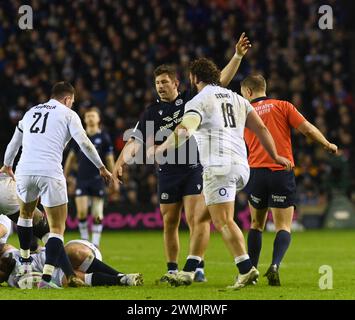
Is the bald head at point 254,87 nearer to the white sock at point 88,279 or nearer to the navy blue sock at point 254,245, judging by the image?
the navy blue sock at point 254,245

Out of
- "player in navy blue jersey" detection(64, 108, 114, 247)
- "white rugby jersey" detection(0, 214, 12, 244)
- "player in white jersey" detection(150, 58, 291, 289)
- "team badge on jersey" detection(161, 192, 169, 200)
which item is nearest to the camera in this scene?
"player in white jersey" detection(150, 58, 291, 289)

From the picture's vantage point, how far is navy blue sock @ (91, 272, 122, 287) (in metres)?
9.20

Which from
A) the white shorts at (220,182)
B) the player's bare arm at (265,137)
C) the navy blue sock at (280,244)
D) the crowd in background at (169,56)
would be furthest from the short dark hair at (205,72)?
the crowd in background at (169,56)

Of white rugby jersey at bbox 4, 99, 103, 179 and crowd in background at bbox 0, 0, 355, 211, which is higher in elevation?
crowd in background at bbox 0, 0, 355, 211

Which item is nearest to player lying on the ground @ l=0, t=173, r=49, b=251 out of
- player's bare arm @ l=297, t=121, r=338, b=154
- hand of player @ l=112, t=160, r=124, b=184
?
hand of player @ l=112, t=160, r=124, b=184

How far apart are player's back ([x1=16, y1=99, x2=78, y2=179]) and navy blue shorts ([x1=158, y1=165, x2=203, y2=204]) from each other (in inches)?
54.3

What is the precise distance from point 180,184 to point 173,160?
0.29 m

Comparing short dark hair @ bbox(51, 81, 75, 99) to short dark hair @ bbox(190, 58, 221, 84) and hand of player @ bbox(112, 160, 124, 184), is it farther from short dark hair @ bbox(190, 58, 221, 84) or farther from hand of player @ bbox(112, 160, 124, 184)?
short dark hair @ bbox(190, 58, 221, 84)

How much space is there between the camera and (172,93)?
33.0ft

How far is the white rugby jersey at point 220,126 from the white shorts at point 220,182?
0.07 m

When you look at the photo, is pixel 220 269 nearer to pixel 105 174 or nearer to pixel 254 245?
pixel 254 245

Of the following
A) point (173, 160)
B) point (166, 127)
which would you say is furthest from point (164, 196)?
point (166, 127)
